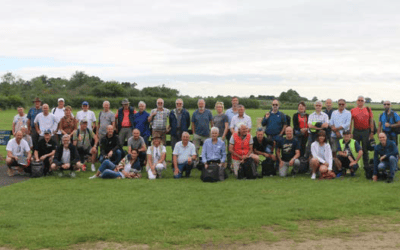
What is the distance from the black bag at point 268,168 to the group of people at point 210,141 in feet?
0.13

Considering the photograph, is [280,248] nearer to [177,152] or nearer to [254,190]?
[254,190]

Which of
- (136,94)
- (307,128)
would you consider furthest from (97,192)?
(136,94)

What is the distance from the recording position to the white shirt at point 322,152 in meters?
12.6

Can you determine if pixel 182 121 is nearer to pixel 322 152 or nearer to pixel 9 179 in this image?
pixel 322 152

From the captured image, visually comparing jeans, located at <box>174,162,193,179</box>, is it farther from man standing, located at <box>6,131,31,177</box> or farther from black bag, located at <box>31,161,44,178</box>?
man standing, located at <box>6,131,31,177</box>

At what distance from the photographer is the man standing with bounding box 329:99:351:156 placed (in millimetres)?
13289

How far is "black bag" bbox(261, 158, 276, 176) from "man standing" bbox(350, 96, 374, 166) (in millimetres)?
2602

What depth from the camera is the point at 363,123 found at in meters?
13.4

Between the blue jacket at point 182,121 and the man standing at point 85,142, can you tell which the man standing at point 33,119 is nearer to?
the man standing at point 85,142

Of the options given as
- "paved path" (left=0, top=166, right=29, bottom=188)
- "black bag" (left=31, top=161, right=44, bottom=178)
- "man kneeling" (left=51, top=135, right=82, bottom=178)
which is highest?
"man kneeling" (left=51, top=135, right=82, bottom=178)

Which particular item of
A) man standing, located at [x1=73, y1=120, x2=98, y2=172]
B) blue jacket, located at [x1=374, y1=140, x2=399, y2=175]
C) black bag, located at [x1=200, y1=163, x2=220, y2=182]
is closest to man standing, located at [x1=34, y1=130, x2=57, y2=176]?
man standing, located at [x1=73, y1=120, x2=98, y2=172]

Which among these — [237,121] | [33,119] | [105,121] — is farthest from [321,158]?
[33,119]

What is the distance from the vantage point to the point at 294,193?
10.4 m

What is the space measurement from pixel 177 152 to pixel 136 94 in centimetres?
6117
